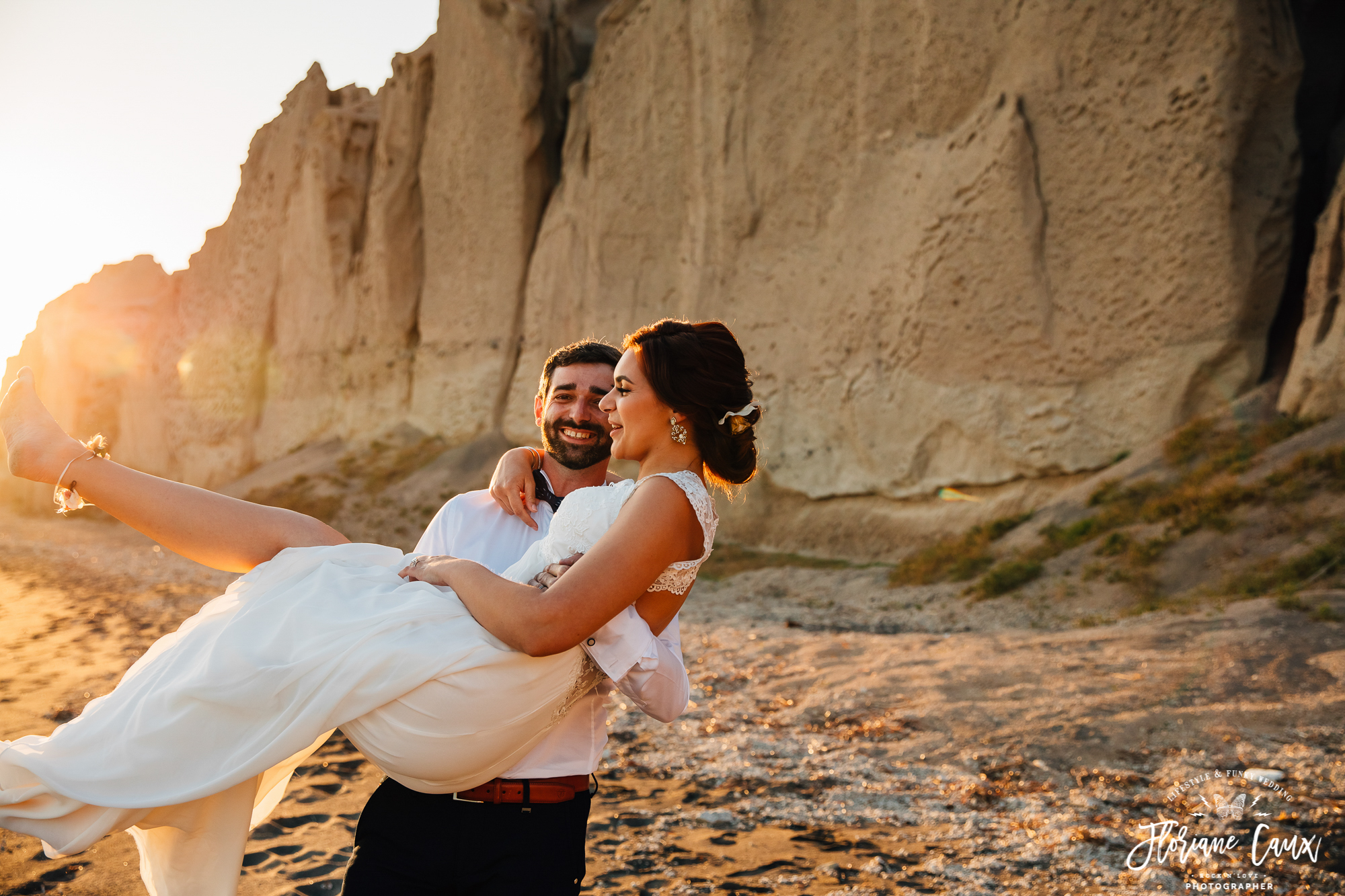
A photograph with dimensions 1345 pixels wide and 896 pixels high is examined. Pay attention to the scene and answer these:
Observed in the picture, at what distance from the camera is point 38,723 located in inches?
194

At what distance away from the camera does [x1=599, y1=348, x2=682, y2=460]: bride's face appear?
186cm

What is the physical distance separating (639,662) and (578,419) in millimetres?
830

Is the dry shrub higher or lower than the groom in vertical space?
lower

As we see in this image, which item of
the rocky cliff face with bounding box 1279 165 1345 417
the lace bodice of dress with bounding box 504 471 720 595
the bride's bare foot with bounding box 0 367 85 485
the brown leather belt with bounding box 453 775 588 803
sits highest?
the rocky cliff face with bounding box 1279 165 1345 417

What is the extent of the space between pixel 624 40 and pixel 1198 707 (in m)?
14.8

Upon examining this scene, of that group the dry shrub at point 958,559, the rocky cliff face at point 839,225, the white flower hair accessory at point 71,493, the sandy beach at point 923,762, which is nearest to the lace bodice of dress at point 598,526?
the sandy beach at point 923,762

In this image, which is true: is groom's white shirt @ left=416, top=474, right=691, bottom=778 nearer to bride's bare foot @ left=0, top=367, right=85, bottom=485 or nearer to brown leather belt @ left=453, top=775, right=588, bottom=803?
brown leather belt @ left=453, top=775, right=588, bottom=803

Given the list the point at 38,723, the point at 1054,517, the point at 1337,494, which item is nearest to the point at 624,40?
the point at 1054,517

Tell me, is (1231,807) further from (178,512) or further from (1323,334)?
(1323,334)

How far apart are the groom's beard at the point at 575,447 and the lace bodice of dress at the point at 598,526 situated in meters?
0.47

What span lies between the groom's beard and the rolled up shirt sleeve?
2.27 ft

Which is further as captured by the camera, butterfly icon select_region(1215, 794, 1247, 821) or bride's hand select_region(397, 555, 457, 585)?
butterfly icon select_region(1215, 794, 1247, 821)

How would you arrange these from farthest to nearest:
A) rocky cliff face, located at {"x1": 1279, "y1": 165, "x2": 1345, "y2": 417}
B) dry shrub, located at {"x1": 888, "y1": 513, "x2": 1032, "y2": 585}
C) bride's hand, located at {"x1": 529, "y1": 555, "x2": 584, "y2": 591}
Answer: dry shrub, located at {"x1": 888, "y1": 513, "x2": 1032, "y2": 585}
rocky cliff face, located at {"x1": 1279, "y1": 165, "x2": 1345, "y2": 417}
bride's hand, located at {"x1": 529, "y1": 555, "x2": 584, "y2": 591}

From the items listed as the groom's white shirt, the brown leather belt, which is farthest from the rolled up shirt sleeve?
the brown leather belt
